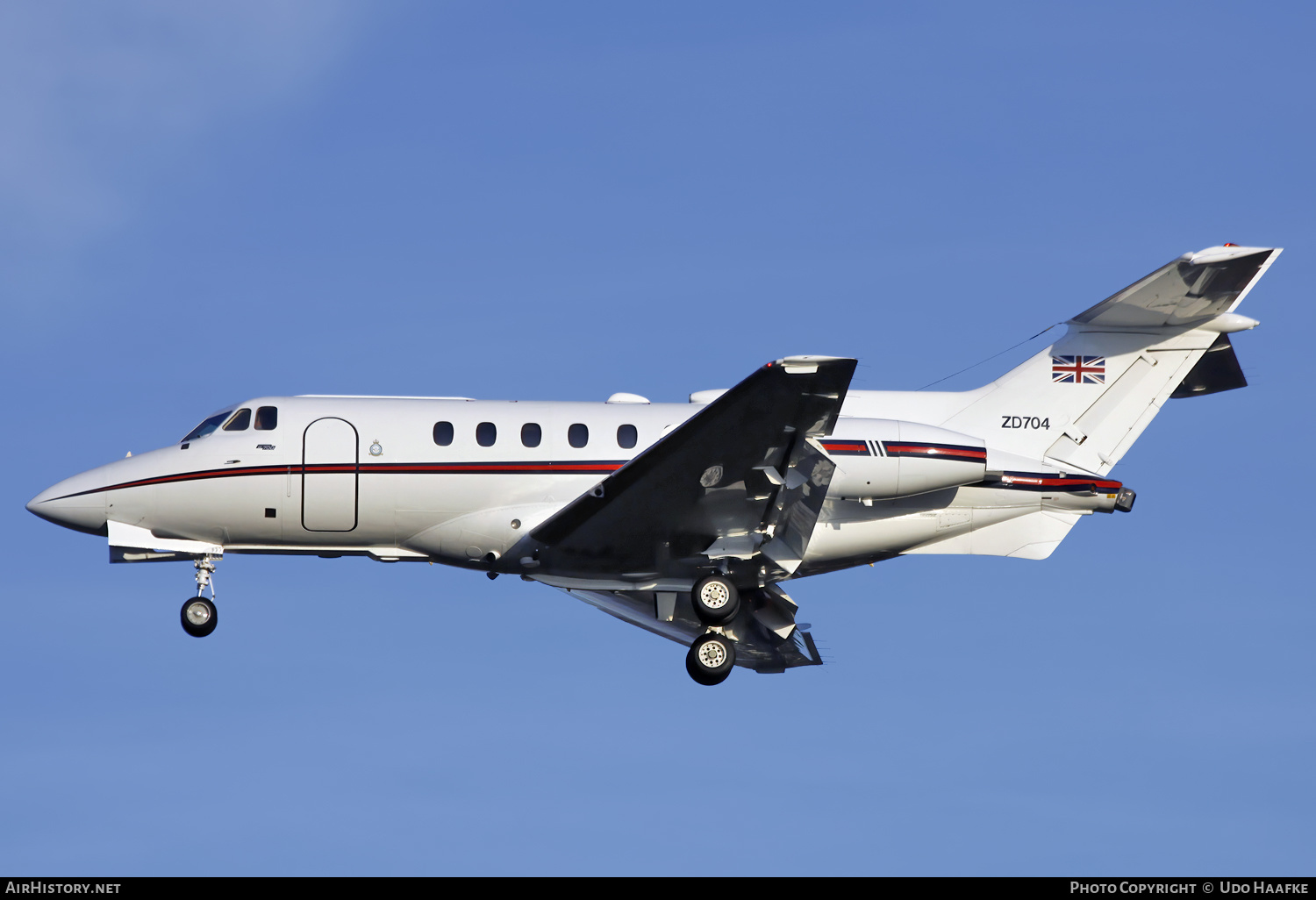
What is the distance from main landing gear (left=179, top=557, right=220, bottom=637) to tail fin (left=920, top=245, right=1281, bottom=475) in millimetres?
11378

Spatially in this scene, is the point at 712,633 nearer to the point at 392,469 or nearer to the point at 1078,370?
the point at 392,469

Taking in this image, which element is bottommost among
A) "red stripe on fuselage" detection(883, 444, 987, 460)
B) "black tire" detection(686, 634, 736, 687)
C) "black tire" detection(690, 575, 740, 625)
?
"black tire" detection(686, 634, 736, 687)

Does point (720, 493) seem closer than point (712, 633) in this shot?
Yes

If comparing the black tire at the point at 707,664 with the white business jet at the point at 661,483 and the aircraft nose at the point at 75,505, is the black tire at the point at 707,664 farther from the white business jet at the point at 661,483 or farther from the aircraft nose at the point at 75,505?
the aircraft nose at the point at 75,505

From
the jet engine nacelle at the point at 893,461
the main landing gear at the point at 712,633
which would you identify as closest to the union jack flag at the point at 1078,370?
the jet engine nacelle at the point at 893,461

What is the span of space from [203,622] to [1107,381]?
14.3 metres

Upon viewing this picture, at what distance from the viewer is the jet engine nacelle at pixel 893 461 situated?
2120cm

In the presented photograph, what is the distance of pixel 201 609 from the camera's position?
22609 mm

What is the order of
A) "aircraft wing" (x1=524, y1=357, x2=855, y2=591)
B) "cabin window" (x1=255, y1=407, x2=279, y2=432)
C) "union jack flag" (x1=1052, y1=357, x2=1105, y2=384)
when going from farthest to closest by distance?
"union jack flag" (x1=1052, y1=357, x2=1105, y2=384)
"cabin window" (x1=255, y1=407, x2=279, y2=432)
"aircraft wing" (x1=524, y1=357, x2=855, y2=591)

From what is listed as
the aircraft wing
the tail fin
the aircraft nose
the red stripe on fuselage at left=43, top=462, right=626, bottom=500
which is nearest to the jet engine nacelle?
the aircraft wing

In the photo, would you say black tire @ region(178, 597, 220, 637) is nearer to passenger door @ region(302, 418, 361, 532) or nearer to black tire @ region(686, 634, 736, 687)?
passenger door @ region(302, 418, 361, 532)

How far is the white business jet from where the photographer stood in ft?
70.3

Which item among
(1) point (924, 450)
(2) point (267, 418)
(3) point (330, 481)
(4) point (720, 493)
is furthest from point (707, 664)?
(2) point (267, 418)

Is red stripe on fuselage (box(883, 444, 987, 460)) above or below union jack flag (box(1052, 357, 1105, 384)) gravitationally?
below
